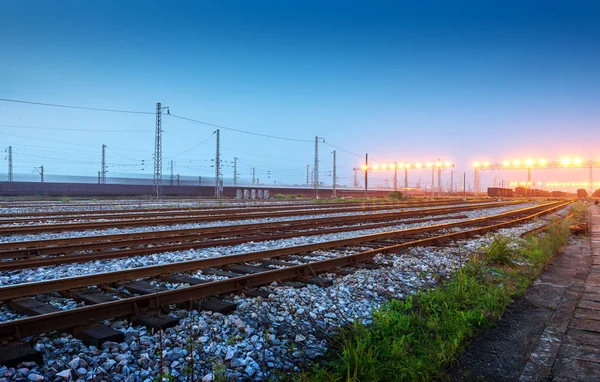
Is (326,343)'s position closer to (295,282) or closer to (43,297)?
(295,282)

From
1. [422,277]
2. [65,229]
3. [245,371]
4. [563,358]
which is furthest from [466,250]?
[65,229]

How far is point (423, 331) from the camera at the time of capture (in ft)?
17.6

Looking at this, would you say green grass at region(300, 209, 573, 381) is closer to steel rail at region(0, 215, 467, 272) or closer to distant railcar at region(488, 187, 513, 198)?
steel rail at region(0, 215, 467, 272)

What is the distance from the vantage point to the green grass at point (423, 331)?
165 inches

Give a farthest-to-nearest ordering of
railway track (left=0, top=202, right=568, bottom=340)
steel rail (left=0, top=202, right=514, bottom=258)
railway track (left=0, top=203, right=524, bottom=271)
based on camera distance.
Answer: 1. steel rail (left=0, top=202, right=514, bottom=258)
2. railway track (left=0, top=203, right=524, bottom=271)
3. railway track (left=0, top=202, right=568, bottom=340)

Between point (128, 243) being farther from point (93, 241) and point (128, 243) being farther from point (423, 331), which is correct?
point (423, 331)

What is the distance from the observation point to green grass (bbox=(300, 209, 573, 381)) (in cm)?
418

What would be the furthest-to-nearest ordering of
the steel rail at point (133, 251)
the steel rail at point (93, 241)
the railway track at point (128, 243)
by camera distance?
1. the steel rail at point (93, 241)
2. the railway track at point (128, 243)
3. the steel rail at point (133, 251)

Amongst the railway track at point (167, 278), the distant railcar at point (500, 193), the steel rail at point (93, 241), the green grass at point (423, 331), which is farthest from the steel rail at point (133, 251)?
the distant railcar at point (500, 193)

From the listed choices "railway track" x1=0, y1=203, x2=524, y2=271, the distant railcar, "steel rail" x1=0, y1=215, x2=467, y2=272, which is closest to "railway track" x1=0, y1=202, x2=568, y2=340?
"steel rail" x1=0, y1=215, x2=467, y2=272

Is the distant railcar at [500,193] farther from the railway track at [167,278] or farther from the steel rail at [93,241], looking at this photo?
the railway track at [167,278]

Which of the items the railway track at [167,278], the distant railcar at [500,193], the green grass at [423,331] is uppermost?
the distant railcar at [500,193]

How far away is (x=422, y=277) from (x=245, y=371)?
495cm

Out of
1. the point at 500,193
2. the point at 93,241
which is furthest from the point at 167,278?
the point at 500,193
